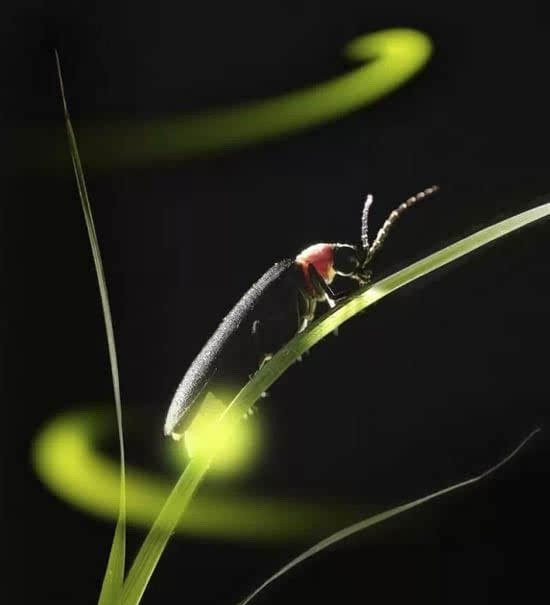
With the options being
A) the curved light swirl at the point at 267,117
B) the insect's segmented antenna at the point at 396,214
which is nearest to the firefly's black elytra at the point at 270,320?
the insect's segmented antenna at the point at 396,214

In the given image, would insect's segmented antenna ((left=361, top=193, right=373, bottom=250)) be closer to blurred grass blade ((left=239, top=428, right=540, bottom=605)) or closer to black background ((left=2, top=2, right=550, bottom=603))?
black background ((left=2, top=2, right=550, bottom=603))

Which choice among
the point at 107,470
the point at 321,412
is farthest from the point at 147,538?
the point at 321,412

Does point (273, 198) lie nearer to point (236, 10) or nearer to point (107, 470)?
point (236, 10)

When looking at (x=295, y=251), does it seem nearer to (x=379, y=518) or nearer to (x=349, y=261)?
(x=349, y=261)

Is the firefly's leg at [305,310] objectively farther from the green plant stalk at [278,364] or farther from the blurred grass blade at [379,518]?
the blurred grass blade at [379,518]

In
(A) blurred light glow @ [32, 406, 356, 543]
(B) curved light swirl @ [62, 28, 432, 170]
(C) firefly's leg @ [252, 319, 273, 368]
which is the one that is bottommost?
(A) blurred light glow @ [32, 406, 356, 543]

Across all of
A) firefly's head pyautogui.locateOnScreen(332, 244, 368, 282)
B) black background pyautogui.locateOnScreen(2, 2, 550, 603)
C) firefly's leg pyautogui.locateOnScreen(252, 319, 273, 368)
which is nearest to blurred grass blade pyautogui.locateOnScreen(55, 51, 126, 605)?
black background pyautogui.locateOnScreen(2, 2, 550, 603)
